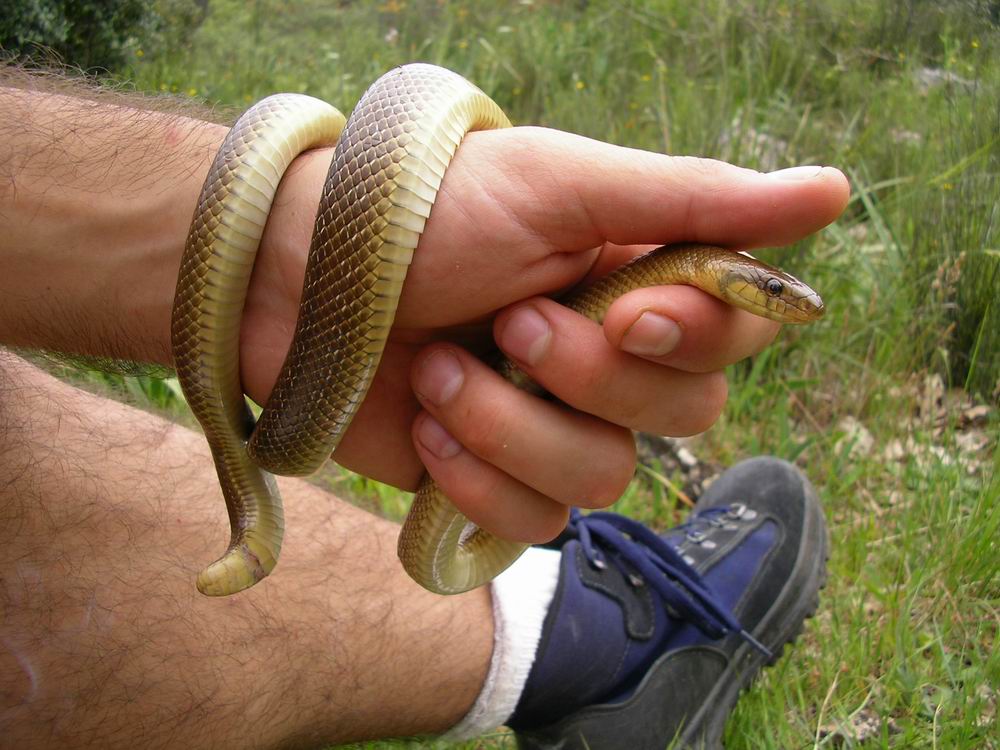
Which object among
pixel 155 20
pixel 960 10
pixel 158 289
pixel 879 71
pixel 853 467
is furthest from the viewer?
pixel 879 71

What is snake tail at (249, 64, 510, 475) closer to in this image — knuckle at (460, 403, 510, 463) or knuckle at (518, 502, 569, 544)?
knuckle at (460, 403, 510, 463)

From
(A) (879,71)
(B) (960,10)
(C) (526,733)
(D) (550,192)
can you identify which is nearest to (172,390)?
(C) (526,733)

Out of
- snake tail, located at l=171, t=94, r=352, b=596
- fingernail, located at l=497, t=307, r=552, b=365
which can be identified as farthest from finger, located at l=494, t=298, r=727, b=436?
snake tail, located at l=171, t=94, r=352, b=596

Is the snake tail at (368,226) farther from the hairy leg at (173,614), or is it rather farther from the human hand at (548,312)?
the hairy leg at (173,614)

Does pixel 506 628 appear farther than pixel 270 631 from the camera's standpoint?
Yes

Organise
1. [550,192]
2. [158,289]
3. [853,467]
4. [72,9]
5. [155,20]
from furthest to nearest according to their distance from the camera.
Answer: [155,20]
[72,9]
[853,467]
[158,289]
[550,192]

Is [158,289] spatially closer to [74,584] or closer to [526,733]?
[74,584]
